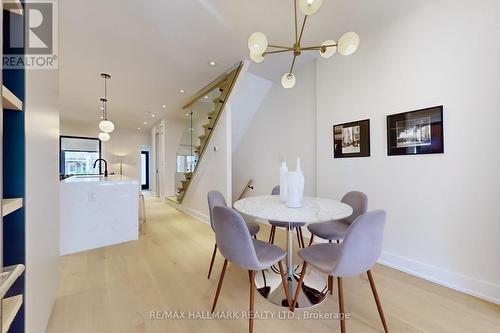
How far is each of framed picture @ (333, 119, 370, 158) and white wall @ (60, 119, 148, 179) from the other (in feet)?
26.9

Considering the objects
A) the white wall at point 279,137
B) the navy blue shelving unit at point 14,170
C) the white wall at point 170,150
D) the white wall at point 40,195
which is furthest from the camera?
the white wall at point 170,150

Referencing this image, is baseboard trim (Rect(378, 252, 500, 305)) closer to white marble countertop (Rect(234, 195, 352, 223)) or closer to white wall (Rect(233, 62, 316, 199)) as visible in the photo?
white marble countertop (Rect(234, 195, 352, 223))

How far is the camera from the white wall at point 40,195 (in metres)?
1.10

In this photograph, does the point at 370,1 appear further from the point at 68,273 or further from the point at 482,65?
the point at 68,273

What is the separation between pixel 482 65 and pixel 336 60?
4.85ft

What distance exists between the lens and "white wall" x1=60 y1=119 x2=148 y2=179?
757cm

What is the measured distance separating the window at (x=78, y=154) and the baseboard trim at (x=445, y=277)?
8597mm

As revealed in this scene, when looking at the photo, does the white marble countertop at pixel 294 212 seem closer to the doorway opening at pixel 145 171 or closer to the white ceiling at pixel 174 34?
the white ceiling at pixel 174 34

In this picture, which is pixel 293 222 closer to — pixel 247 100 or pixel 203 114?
pixel 247 100

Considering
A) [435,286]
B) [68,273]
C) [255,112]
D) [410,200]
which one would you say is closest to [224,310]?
[68,273]

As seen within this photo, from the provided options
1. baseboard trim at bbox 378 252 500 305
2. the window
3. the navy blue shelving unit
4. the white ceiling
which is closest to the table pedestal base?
baseboard trim at bbox 378 252 500 305

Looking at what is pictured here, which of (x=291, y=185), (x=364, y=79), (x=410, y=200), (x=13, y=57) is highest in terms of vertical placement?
(x=364, y=79)

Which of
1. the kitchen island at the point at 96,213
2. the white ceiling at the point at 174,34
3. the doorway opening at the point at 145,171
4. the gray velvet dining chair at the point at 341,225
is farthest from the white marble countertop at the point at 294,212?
the doorway opening at the point at 145,171

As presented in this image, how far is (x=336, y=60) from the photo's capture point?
2.87 meters
